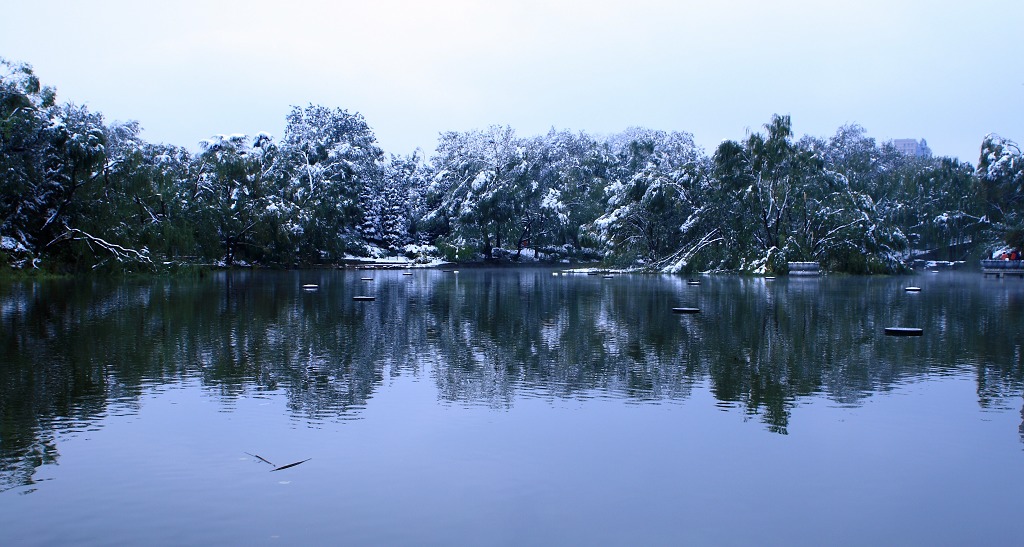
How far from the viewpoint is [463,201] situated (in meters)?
70.1

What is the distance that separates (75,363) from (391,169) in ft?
236

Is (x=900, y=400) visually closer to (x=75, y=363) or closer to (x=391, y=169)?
(x=75, y=363)

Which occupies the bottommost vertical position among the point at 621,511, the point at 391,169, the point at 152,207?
the point at 621,511

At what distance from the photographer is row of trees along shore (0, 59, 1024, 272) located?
37469 millimetres

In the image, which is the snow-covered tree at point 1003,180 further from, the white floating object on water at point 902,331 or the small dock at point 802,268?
the white floating object on water at point 902,331

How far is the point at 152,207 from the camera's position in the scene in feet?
148

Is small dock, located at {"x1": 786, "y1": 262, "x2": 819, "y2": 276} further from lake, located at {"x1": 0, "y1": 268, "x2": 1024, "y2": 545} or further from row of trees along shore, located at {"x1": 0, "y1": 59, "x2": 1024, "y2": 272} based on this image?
lake, located at {"x1": 0, "y1": 268, "x2": 1024, "y2": 545}

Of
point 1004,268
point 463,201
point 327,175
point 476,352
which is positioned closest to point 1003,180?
point 1004,268

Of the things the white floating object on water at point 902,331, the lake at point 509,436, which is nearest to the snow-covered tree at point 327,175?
the lake at point 509,436

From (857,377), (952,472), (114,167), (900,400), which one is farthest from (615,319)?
(114,167)

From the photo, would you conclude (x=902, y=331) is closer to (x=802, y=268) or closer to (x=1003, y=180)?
(x=802, y=268)

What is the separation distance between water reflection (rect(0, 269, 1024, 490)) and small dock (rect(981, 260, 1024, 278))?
92.5ft

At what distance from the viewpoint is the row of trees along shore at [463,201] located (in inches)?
1475

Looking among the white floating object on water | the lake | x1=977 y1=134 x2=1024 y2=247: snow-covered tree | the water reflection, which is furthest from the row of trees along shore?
the white floating object on water
